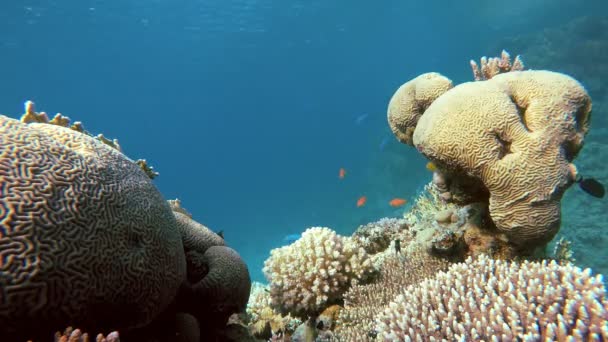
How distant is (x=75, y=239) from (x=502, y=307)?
3.18 meters

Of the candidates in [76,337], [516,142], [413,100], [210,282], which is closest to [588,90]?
[413,100]

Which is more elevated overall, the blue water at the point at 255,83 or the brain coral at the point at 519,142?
the blue water at the point at 255,83

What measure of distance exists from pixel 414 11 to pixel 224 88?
4749 centimetres

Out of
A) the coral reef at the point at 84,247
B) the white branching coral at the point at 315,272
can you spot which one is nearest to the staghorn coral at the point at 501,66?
the white branching coral at the point at 315,272

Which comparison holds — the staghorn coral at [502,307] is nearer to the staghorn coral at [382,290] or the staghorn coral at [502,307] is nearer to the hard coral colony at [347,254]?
the hard coral colony at [347,254]

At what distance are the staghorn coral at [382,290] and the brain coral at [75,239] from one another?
7.44ft

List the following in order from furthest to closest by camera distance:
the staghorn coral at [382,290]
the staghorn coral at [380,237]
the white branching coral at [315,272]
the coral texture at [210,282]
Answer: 1. the staghorn coral at [380,237]
2. the white branching coral at [315,272]
3. the staghorn coral at [382,290]
4. the coral texture at [210,282]

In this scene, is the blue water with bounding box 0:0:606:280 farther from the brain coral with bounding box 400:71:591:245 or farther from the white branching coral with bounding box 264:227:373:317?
the brain coral with bounding box 400:71:591:245

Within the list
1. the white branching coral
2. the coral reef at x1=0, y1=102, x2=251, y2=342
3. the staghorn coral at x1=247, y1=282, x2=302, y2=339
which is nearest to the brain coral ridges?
the white branching coral

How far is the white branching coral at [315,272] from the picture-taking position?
463 cm

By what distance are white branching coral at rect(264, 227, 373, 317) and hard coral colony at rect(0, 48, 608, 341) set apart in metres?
0.02

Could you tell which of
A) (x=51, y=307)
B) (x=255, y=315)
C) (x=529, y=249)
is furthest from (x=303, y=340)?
(x=529, y=249)

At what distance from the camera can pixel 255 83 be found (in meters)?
84.9

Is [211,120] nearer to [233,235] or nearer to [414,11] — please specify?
[233,235]
